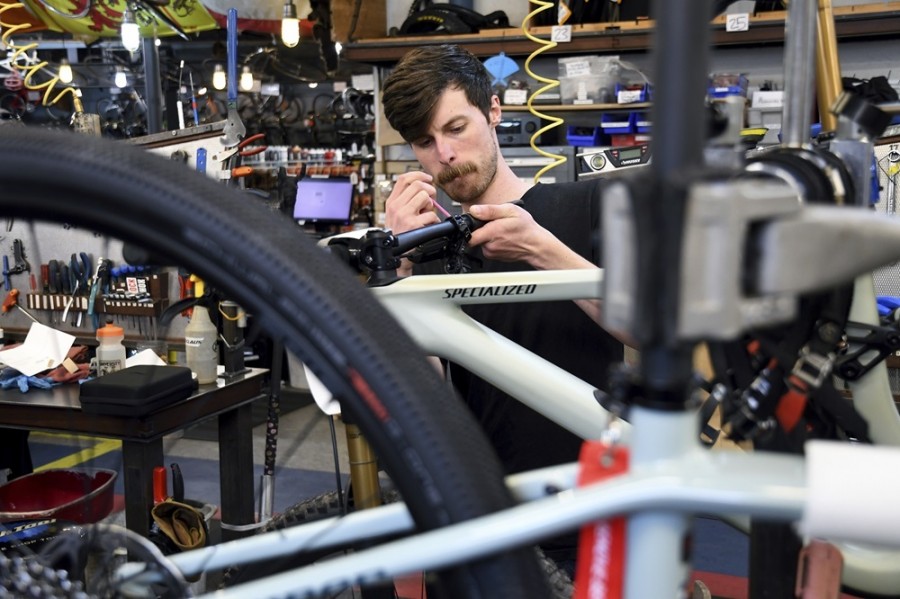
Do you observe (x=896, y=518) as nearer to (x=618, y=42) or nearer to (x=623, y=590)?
(x=623, y=590)

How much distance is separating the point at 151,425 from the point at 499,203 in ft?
3.19

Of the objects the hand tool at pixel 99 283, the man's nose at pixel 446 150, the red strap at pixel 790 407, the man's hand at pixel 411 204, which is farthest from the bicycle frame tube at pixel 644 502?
the hand tool at pixel 99 283

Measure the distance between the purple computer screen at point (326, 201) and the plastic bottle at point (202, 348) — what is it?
8.79 ft

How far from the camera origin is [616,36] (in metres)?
3.45

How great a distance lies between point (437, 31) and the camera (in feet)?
A: 12.0

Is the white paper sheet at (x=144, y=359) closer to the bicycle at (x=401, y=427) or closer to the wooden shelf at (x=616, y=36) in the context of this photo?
the bicycle at (x=401, y=427)

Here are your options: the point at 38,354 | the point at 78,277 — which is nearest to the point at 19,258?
the point at 78,277

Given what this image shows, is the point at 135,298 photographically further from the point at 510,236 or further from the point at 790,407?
the point at 790,407

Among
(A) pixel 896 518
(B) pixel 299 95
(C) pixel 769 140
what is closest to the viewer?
(A) pixel 896 518

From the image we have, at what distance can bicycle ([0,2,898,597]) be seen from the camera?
0.40m

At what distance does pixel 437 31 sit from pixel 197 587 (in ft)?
8.93

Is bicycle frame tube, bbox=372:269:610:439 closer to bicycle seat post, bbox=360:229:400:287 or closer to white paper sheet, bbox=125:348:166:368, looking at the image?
bicycle seat post, bbox=360:229:400:287

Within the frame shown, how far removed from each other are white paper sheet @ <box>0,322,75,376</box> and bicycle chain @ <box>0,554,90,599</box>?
5.62 feet

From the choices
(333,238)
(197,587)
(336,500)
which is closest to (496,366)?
(333,238)
